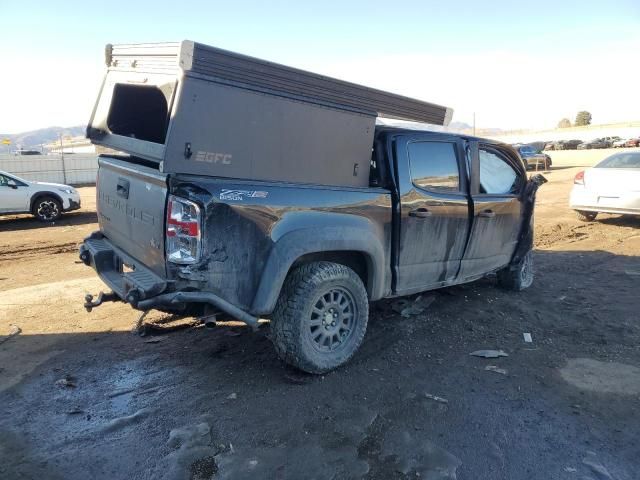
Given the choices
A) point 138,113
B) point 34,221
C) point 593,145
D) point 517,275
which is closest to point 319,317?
point 138,113

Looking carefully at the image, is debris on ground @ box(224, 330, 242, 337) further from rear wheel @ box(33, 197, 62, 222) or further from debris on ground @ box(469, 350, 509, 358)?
rear wheel @ box(33, 197, 62, 222)

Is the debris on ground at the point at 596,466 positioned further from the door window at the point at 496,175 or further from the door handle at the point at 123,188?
the door handle at the point at 123,188

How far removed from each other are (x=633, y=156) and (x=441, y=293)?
6.90m

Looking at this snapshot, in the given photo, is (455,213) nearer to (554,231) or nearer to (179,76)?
(179,76)

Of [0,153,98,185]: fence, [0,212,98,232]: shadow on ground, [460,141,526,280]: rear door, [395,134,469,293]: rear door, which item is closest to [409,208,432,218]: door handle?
[395,134,469,293]: rear door

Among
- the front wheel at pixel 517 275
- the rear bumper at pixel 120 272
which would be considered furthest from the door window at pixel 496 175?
the rear bumper at pixel 120 272

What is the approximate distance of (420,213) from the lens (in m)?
4.39

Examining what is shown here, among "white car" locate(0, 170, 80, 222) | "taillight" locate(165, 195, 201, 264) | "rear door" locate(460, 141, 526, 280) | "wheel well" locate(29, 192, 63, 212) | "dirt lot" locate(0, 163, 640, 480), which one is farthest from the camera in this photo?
"wheel well" locate(29, 192, 63, 212)

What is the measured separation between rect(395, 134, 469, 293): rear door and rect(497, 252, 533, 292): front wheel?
136cm

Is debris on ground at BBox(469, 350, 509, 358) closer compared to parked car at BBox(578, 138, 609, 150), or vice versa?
debris on ground at BBox(469, 350, 509, 358)

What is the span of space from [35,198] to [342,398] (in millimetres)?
11942

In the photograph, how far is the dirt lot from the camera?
287cm

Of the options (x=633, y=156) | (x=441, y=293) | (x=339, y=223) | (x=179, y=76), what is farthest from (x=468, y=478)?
(x=633, y=156)

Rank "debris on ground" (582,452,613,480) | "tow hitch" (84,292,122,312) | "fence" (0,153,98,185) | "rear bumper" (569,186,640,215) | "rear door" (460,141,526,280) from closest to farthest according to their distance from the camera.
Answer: "debris on ground" (582,452,613,480) < "tow hitch" (84,292,122,312) < "rear door" (460,141,526,280) < "rear bumper" (569,186,640,215) < "fence" (0,153,98,185)
